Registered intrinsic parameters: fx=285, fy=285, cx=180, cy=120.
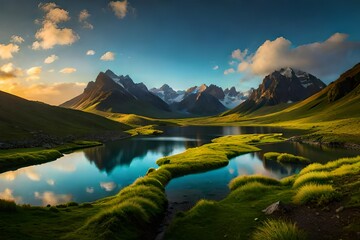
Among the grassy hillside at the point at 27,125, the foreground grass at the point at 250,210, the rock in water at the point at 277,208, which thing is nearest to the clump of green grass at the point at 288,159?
the foreground grass at the point at 250,210

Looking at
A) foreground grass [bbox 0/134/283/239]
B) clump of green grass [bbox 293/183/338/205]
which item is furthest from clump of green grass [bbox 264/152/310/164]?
clump of green grass [bbox 293/183/338/205]

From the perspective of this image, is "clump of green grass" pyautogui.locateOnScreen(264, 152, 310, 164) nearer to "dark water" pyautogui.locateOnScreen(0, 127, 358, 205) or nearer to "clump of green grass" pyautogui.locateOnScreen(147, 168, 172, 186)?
"dark water" pyautogui.locateOnScreen(0, 127, 358, 205)

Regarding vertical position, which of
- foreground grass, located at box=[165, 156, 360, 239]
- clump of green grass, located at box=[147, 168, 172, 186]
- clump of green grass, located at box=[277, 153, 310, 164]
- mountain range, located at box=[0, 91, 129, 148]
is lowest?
clump of green grass, located at box=[277, 153, 310, 164]

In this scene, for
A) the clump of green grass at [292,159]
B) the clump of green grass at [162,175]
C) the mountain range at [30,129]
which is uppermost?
the mountain range at [30,129]

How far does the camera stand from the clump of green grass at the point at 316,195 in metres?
21.6

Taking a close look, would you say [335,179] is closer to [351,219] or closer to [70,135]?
[351,219]

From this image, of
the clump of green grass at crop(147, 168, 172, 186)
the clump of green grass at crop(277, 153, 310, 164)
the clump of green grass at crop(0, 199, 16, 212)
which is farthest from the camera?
the clump of green grass at crop(277, 153, 310, 164)

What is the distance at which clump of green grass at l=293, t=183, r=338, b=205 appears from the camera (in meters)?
21.6

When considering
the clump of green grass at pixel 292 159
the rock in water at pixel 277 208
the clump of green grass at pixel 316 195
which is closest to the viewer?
the clump of green grass at pixel 316 195

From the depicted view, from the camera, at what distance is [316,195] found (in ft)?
75.1

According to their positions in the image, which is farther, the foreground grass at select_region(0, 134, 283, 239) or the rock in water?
the rock in water

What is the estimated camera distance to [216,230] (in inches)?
894

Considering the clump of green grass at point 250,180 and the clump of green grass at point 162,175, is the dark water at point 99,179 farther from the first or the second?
the clump of green grass at point 250,180

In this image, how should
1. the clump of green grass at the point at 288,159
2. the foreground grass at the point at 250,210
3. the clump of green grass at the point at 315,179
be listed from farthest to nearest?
the clump of green grass at the point at 288,159, the clump of green grass at the point at 315,179, the foreground grass at the point at 250,210
